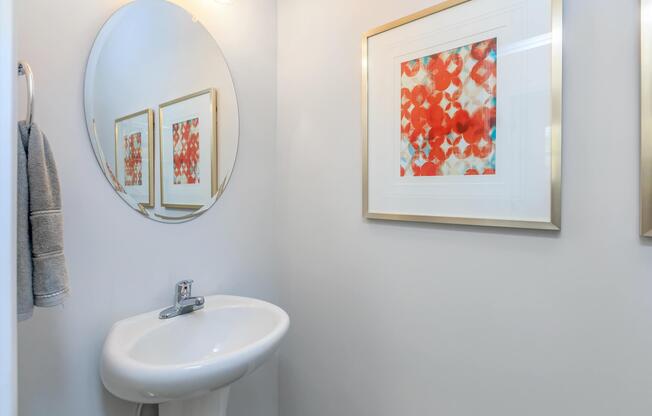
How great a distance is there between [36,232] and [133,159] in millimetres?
465

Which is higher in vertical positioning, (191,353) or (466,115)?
(466,115)

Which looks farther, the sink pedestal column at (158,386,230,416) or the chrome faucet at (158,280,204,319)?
the chrome faucet at (158,280,204,319)

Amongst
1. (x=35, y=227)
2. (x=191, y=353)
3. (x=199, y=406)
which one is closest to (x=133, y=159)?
(x=35, y=227)

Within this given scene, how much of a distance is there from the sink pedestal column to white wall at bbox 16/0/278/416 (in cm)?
19

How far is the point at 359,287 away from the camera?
1.33 m

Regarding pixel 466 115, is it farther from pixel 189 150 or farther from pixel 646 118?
pixel 189 150

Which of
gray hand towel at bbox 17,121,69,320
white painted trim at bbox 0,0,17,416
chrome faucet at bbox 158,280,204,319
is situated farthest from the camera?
chrome faucet at bbox 158,280,204,319

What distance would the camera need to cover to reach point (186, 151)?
131cm

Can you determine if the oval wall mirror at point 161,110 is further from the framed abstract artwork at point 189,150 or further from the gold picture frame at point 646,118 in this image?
the gold picture frame at point 646,118

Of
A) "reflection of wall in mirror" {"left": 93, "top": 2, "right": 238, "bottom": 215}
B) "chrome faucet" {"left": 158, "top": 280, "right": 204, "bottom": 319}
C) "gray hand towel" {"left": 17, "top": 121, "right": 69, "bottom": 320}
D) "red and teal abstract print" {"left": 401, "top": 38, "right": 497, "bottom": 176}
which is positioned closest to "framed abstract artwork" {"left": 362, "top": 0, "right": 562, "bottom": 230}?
"red and teal abstract print" {"left": 401, "top": 38, "right": 497, "bottom": 176}

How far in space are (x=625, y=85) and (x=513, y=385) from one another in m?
0.83

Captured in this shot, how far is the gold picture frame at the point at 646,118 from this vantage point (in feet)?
2.50

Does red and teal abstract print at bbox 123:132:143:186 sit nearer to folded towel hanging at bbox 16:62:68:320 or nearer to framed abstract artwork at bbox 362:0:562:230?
folded towel hanging at bbox 16:62:68:320

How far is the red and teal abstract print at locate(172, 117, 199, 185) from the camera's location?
128 cm
